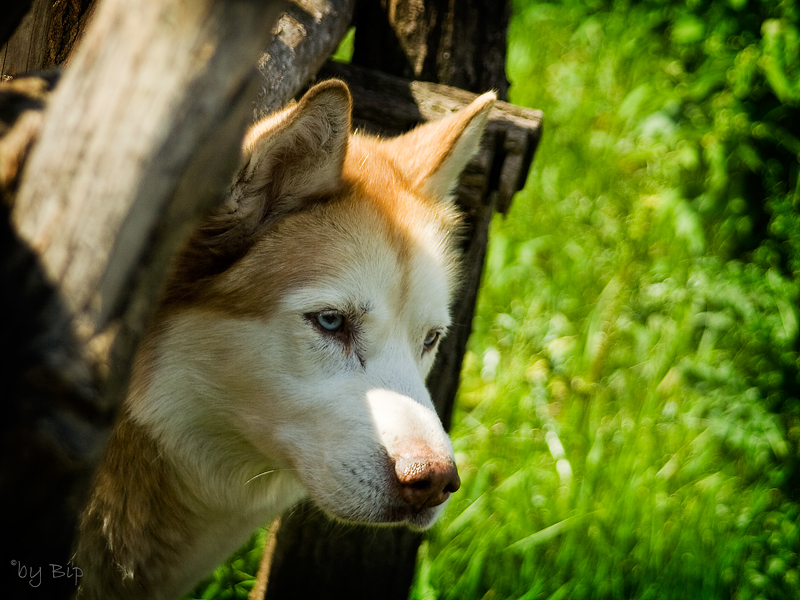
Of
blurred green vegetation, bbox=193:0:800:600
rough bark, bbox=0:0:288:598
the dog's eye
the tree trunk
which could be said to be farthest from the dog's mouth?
blurred green vegetation, bbox=193:0:800:600

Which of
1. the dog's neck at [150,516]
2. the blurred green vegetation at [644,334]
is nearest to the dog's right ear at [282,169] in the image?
the dog's neck at [150,516]

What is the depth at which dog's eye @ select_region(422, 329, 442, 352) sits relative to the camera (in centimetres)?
235

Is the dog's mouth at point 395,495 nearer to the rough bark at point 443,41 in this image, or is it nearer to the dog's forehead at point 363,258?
the dog's forehead at point 363,258

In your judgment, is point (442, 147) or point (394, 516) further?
point (442, 147)

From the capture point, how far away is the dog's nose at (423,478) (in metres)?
1.80

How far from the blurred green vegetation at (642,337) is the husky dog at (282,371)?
4.19 ft

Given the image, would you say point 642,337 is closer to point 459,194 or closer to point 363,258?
point 459,194

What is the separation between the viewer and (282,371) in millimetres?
1917

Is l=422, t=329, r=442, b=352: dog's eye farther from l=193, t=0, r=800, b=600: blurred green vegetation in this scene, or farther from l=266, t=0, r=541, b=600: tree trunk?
l=193, t=0, r=800, b=600: blurred green vegetation

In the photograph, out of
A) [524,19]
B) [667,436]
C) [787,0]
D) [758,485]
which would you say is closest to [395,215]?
[667,436]

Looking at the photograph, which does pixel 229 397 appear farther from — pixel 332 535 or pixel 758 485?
pixel 758 485

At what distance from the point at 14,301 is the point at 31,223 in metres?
0.11

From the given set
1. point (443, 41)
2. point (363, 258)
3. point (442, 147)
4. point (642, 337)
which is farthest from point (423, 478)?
point (642, 337)

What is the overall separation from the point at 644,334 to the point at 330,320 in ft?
10.6
